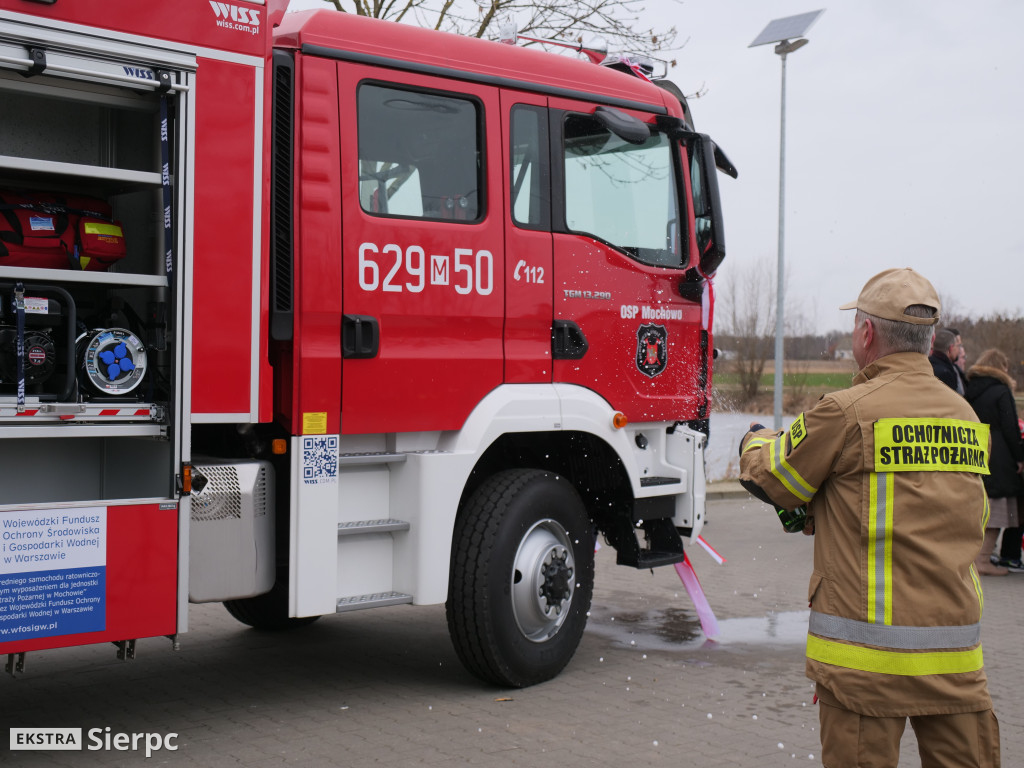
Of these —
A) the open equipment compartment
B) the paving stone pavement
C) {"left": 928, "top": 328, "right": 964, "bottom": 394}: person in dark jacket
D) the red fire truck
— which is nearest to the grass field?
{"left": 928, "top": 328, "right": 964, "bottom": 394}: person in dark jacket

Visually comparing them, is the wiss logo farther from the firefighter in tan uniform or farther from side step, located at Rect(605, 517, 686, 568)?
side step, located at Rect(605, 517, 686, 568)

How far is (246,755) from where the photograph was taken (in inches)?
186

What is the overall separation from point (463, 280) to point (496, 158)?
65 cm

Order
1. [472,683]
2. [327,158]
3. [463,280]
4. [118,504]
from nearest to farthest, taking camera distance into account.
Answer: [118,504], [327,158], [463,280], [472,683]

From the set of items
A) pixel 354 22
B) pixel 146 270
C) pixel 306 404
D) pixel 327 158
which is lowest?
pixel 306 404

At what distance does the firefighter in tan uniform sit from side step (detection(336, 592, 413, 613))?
8.05 ft

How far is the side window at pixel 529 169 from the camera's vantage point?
5.79 metres

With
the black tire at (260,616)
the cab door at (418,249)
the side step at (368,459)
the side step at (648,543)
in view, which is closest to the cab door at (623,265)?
the cab door at (418,249)

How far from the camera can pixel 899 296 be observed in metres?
3.21

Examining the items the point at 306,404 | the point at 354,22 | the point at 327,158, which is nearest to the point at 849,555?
the point at 306,404

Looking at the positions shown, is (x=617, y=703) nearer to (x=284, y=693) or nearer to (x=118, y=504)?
(x=284, y=693)

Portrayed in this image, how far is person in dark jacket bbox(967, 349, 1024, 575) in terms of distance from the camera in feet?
30.0

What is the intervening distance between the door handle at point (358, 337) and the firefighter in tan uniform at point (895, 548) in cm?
236

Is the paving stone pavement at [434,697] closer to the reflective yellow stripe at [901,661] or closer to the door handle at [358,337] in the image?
the door handle at [358,337]
